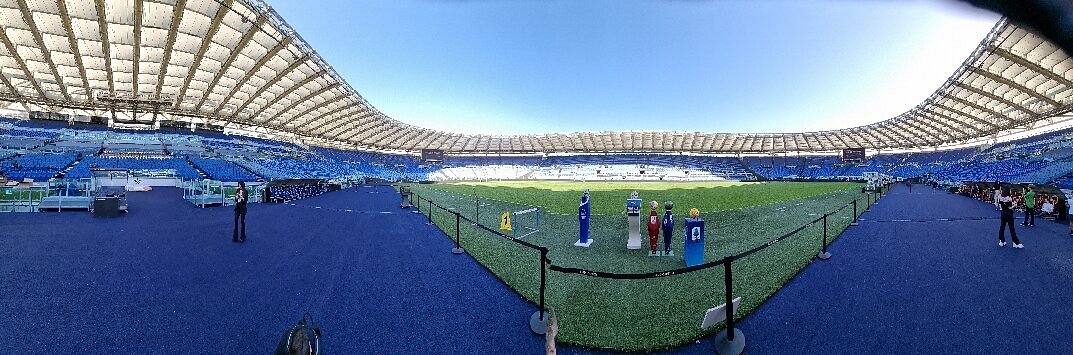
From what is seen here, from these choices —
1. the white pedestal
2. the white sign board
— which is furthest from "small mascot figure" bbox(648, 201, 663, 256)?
the white sign board

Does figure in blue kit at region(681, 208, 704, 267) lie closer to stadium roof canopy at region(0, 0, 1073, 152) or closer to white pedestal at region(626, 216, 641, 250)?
white pedestal at region(626, 216, 641, 250)

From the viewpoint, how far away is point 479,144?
7769 cm

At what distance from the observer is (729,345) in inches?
172

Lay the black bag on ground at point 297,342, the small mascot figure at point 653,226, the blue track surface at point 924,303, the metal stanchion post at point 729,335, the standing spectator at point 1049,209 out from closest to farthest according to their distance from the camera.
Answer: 1. the black bag on ground at point 297,342
2. the metal stanchion post at point 729,335
3. the blue track surface at point 924,303
4. the small mascot figure at point 653,226
5. the standing spectator at point 1049,209

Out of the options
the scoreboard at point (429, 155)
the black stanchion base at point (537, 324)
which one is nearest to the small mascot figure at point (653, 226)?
the black stanchion base at point (537, 324)

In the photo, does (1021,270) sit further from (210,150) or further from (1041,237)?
(210,150)

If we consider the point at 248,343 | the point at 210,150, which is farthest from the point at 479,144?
the point at 248,343

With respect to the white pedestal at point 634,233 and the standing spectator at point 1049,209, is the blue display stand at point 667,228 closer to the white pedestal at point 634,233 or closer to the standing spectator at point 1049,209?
the white pedestal at point 634,233

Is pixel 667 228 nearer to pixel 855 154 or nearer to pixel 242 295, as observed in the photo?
pixel 242 295

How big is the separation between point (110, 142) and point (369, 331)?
4677 centimetres

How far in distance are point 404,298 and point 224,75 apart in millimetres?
33035

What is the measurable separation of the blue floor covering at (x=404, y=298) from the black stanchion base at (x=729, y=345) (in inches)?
4.7

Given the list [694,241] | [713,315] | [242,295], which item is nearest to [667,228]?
[694,241]

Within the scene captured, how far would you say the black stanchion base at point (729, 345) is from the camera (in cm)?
431
